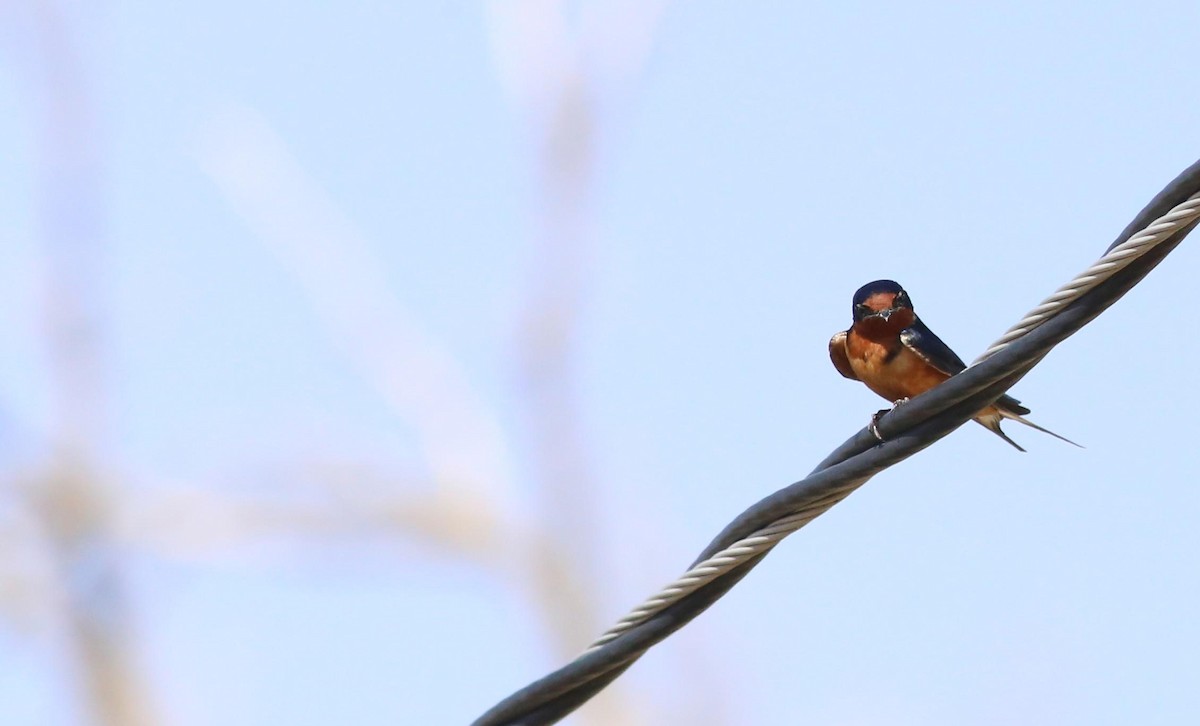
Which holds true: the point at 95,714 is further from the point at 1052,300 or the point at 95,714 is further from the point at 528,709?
the point at 1052,300

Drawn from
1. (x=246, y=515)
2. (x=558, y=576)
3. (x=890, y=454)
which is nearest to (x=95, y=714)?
(x=246, y=515)

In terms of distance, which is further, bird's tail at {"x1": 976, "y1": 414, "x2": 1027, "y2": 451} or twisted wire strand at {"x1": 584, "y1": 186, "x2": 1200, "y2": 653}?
bird's tail at {"x1": 976, "y1": 414, "x2": 1027, "y2": 451}

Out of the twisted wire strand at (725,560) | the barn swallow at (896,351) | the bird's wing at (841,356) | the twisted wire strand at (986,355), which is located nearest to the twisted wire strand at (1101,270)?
the twisted wire strand at (986,355)

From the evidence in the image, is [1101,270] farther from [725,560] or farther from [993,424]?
[993,424]

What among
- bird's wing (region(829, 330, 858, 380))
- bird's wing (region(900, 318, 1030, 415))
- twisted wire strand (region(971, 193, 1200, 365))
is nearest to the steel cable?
twisted wire strand (region(971, 193, 1200, 365))

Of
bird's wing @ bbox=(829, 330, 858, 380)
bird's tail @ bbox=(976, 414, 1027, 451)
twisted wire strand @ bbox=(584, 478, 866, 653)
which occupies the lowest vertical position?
twisted wire strand @ bbox=(584, 478, 866, 653)

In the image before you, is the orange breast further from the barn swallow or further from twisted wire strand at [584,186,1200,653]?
twisted wire strand at [584,186,1200,653]

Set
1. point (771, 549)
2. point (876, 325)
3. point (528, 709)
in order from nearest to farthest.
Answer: point (771, 549), point (528, 709), point (876, 325)
